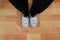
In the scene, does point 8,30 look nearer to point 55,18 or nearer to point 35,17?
point 35,17

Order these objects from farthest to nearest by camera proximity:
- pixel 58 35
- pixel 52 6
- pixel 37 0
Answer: pixel 52 6, pixel 58 35, pixel 37 0

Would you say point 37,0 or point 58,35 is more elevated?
point 37,0

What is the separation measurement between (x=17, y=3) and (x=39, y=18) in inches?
12.8

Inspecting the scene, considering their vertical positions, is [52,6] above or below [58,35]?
above

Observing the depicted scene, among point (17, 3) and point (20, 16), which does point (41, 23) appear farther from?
point (17, 3)

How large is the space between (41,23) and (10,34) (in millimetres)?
337

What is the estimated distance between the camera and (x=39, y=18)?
1.47 metres

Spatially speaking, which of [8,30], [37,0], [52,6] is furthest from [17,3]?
[52,6]

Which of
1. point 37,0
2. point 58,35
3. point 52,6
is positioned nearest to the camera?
point 37,0

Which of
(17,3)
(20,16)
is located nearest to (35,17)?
(20,16)

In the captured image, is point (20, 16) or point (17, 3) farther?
point (20, 16)

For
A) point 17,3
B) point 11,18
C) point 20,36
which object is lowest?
point 20,36

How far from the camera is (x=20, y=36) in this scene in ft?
4.62

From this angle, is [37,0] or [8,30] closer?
[37,0]
